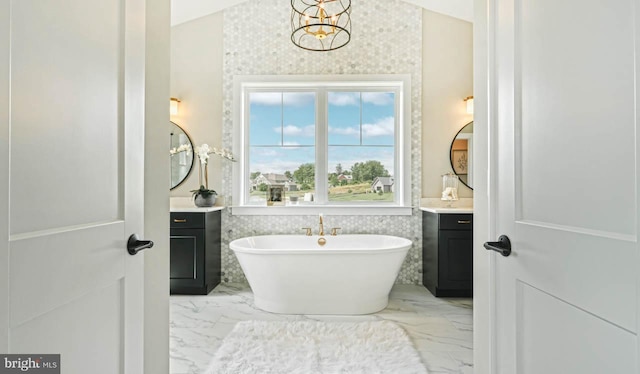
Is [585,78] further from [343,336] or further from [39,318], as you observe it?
[343,336]

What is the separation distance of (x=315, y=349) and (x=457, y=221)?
1932 mm

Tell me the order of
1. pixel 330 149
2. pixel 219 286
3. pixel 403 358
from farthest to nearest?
pixel 330 149
pixel 219 286
pixel 403 358

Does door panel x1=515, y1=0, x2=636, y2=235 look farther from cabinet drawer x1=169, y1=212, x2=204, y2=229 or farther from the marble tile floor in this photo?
cabinet drawer x1=169, y1=212, x2=204, y2=229

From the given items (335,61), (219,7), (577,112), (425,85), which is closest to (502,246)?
(577,112)

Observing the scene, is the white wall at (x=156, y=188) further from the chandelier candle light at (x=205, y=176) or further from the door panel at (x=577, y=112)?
the chandelier candle light at (x=205, y=176)

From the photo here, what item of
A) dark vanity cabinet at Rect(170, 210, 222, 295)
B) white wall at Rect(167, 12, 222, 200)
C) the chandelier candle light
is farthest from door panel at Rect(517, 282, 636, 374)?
white wall at Rect(167, 12, 222, 200)

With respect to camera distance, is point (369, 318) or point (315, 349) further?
point (369, 318)

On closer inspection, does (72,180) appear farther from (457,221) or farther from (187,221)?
(457,221)

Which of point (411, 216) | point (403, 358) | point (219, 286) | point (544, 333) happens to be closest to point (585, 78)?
point (544, 333)

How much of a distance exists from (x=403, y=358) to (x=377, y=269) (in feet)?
2.89

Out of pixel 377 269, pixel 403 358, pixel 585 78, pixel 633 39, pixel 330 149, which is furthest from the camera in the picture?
pixel 330 149

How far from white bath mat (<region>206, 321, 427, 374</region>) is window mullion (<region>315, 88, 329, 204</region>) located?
1.68 meters

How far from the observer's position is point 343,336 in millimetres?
2637

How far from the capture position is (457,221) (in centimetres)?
360
